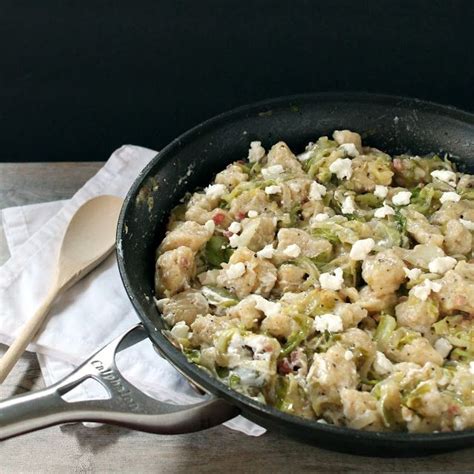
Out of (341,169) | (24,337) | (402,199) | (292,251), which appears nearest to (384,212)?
(402,199)

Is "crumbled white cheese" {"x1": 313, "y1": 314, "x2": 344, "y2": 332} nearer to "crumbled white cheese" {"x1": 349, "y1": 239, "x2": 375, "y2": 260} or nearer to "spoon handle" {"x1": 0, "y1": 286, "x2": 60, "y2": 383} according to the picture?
"crumbled white cheese" {"x1": 349, "y1": 239, "x2": 375, "y2": 260}

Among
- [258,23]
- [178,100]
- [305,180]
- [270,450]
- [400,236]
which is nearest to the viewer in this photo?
[270,450]

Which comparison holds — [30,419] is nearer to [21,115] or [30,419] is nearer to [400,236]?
[400,236]

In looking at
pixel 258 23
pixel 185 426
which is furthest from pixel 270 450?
pixel 258 23

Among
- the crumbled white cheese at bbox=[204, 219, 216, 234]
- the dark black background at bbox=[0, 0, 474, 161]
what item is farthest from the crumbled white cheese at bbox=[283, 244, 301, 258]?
the dark black background at bbox=[0, 0, 474, 161]

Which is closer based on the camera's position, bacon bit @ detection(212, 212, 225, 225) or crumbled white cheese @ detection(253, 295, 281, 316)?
crumbled white cheese @ detection(253, 295, 281, 316)
